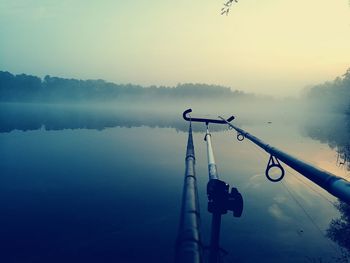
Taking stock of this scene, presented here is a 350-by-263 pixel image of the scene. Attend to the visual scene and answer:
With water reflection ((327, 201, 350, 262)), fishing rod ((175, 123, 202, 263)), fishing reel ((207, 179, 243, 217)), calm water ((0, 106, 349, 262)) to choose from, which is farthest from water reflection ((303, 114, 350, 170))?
fishing reel ((207, 179, 243, 217))

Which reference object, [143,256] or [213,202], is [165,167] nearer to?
[143,256]

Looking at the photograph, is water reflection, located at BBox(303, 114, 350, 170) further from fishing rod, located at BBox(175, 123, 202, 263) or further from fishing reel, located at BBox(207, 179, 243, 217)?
fishing reel, located at BBox(207, 179, 243, 217)

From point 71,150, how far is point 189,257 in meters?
47.4

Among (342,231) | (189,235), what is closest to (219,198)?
(189,235)

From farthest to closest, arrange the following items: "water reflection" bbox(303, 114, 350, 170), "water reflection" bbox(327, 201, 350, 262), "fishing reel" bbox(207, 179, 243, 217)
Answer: "water reflection" bbox(303, 114, 350, 170)
"water reflection" bbox(327, 201, 350, 262)
"fishing reel" bbox(207, 179, 243, 217)

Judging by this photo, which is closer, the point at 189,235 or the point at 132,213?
the point at 189,235

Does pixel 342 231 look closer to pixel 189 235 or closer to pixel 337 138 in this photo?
pixel 189 235

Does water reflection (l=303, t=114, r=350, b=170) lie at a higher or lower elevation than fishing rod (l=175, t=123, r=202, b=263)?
lower

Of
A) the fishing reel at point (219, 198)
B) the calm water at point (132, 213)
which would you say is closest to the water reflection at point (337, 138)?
the calm water at point (132, 213)

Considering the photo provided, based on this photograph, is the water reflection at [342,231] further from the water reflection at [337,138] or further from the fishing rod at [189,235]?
the water reflection at [337,138]

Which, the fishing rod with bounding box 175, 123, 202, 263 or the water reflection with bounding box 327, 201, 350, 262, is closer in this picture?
the fishing rod with bounding box 175, 123, 202, 263

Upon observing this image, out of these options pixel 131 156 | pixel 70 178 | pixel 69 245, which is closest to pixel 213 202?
pixel 69 245

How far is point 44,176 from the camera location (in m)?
30.9

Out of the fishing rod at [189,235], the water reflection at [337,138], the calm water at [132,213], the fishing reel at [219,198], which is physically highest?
the fishing reel at [219,198]
